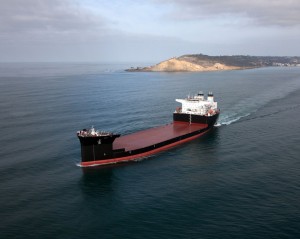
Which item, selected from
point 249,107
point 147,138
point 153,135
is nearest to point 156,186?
point 147,138

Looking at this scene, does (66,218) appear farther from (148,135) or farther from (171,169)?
(148,135)

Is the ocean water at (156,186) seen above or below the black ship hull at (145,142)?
below

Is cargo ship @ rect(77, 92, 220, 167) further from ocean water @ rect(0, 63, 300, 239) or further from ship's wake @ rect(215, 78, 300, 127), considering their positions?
ship's wake @ rect(215, 78, 300, 127)

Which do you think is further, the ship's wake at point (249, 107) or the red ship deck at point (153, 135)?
the ship's wake at point (249, 107)

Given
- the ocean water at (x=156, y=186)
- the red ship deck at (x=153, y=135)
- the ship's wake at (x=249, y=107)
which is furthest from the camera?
the ship's wake at (x=249, y=107)

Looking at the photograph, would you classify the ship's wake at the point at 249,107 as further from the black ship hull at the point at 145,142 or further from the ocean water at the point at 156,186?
the black ship hull at the point at 145,142

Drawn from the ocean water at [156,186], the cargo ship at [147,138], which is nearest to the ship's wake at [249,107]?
the ocean water at [156,186]

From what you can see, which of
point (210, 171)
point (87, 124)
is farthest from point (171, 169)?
point (87, 124)
